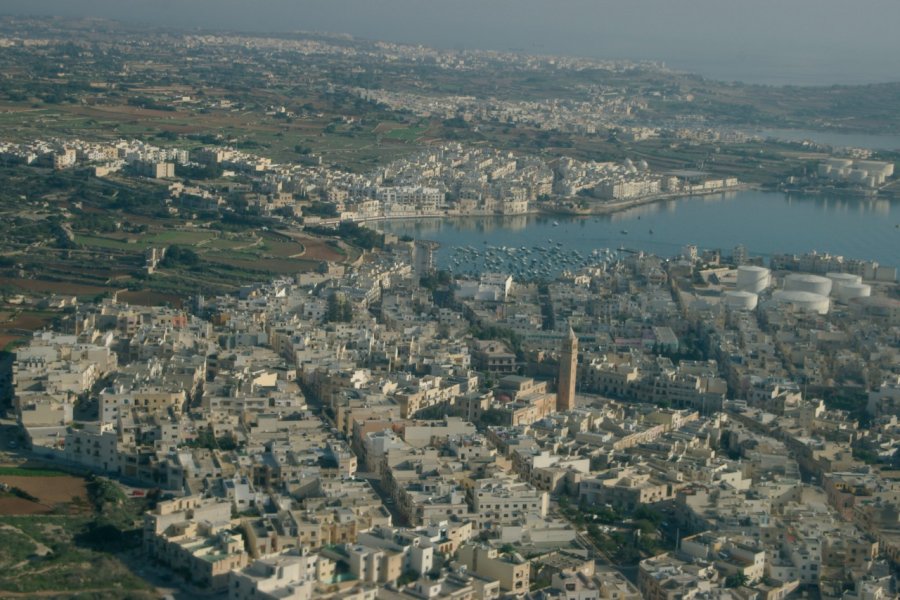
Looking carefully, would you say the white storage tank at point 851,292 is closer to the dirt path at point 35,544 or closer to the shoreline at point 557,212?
the shoreline at point 557,212

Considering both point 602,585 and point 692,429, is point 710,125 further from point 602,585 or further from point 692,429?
point 602,585

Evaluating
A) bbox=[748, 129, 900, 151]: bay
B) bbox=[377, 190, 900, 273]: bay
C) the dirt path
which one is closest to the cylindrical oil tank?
bbox=[377, 190, 900, 273]: bay

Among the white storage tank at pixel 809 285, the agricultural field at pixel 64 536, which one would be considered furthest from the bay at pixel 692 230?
the agricultural field at pixel 64 536

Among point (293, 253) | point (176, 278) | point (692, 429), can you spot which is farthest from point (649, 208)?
point (692, 429)

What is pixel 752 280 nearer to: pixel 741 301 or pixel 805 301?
pixel 805 301

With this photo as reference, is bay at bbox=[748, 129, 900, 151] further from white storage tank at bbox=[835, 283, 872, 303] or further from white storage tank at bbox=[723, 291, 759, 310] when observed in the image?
white storage tank at bbox=[723, 291, 759, 310]
